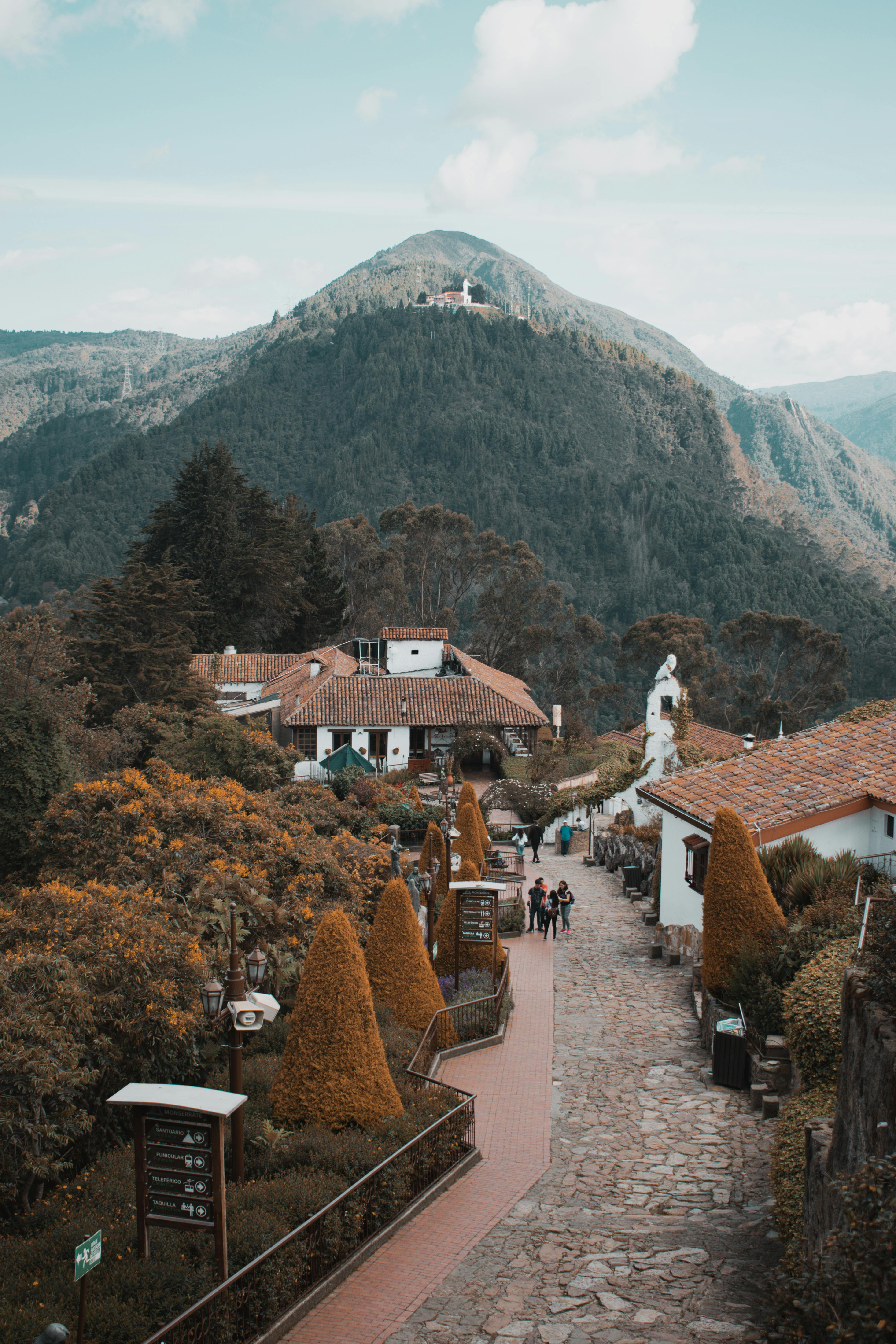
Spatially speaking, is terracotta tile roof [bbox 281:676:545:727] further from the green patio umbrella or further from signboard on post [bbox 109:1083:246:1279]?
signboard on post [bbox 109:1083:246:1279]

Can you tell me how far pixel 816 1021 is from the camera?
8656 millimetres

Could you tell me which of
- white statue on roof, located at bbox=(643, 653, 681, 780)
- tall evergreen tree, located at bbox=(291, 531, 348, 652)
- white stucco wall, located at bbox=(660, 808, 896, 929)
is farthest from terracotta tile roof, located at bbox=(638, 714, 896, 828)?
tall evergreen tree, located at bbox=(291, 531, 348, 652)

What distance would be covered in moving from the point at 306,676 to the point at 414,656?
6101 mm

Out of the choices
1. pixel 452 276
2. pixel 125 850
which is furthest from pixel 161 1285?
pixel 452 276

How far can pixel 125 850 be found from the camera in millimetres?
13688

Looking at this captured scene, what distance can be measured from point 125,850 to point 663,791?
28.3ft

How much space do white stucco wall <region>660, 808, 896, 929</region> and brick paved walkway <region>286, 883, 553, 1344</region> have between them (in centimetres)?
382

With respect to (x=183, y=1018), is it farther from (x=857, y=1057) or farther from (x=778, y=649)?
(x=778, y=649)

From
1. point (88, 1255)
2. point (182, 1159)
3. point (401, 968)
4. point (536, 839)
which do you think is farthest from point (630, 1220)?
point (536, 839)

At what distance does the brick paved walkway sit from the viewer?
6691 millimetres

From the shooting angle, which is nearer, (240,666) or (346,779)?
(346,779)

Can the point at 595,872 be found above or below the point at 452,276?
below

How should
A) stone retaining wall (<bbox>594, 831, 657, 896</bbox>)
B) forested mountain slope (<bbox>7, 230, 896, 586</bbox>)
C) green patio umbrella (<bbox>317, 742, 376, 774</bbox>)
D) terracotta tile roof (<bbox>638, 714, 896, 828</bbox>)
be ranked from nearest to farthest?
terracotta tile roof (<bbox>638, 714, 896, 828</bbox>), stone retaining wall (<bbox>594, 831, 657, 896</bbox>), green patio umbrella (<bbox>317, 742, 376, 774</bbox>), forested mountain slope (<bbox>7, 230, 896, 586</bbox>)

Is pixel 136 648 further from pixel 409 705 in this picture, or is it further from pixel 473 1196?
pixel 473 1196
